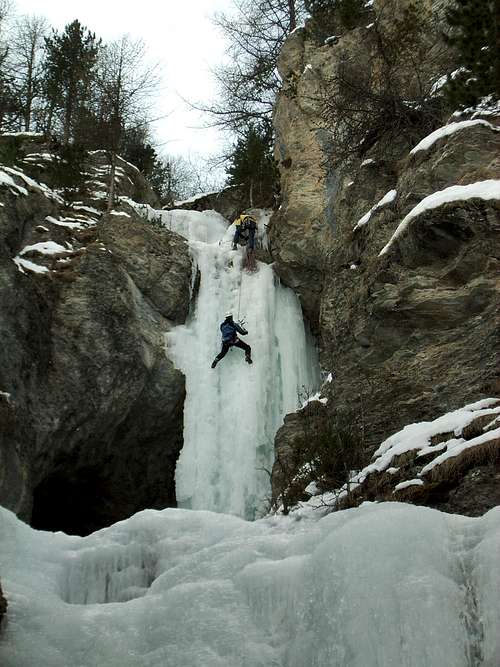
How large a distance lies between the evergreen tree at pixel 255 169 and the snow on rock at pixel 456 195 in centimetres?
985

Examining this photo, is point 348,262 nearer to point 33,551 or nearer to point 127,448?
point 127,448

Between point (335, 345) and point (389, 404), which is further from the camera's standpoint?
point (335, 345)

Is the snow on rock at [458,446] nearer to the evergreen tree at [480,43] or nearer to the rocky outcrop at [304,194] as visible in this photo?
the evergreen tree at [480,43]

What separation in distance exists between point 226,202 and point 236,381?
9.01 m

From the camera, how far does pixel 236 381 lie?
1262 cm

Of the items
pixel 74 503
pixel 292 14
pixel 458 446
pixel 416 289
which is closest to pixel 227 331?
pixel 74 503

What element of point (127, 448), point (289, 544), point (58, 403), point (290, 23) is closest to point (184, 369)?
point (127, 448)

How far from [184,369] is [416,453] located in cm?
757

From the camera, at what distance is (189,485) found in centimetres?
1141

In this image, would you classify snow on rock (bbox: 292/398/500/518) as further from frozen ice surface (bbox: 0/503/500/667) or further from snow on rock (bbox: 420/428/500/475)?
frozen ice surface (bbox: 0/503/500/667)

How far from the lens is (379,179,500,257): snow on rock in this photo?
24.5 ft

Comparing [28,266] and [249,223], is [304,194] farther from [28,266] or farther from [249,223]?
[28,266]

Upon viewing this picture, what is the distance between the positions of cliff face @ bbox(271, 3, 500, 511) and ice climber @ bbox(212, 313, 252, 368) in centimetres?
195

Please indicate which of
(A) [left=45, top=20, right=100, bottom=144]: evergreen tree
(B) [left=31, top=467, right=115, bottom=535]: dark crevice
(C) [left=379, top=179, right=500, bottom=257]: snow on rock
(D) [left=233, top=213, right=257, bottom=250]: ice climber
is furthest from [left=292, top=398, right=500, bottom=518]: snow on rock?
(A) [left=45, top=20, right=100, bottom=144]: evergreen tree
